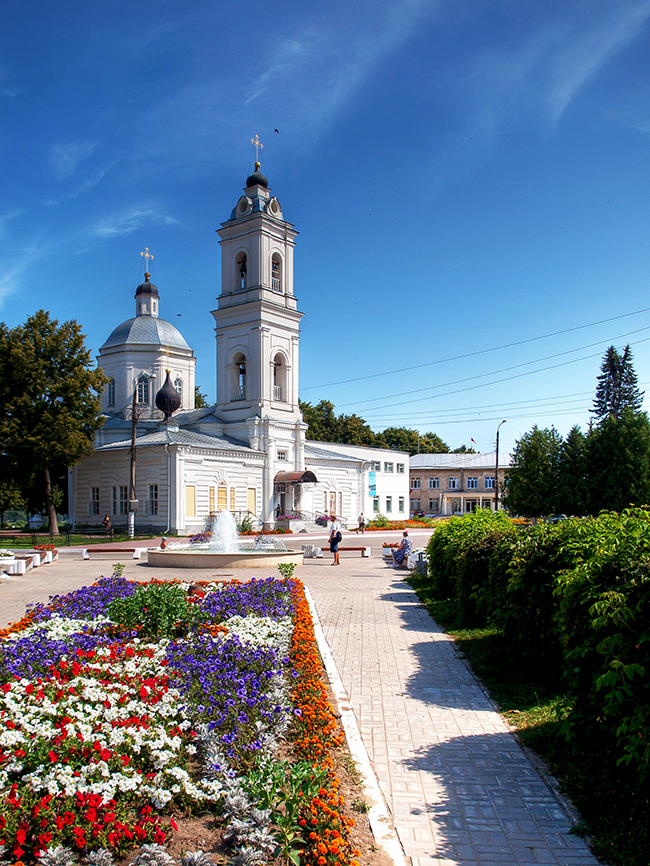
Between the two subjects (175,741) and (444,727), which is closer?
(175,741)

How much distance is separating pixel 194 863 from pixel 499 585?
5.80 metres

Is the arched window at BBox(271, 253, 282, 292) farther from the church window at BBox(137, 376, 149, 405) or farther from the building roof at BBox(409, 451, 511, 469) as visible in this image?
the building roof at BBox(409, 451, 511, 469)

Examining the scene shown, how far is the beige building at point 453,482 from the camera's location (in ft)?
237

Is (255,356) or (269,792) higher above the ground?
(255,356)

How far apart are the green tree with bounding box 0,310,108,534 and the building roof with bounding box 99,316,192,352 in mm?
9385

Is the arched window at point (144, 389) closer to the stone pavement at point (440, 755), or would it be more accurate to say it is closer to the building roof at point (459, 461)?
the stone pavement at point (440, 755)

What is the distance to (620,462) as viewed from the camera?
137 ft

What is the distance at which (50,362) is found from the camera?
1380 inches

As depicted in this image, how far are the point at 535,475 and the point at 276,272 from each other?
72.9 ft

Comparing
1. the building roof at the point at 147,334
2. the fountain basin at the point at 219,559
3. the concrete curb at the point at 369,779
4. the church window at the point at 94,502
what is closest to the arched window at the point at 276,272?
the building roof at the point at 147,334

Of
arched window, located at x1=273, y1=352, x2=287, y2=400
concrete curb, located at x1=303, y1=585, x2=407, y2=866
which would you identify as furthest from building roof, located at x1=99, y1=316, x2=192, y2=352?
concrete curb, located at x1=303, y1=585, x2=407, y2=866

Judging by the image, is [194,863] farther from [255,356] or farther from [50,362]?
[255,356]

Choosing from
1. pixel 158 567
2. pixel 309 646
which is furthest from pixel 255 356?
pixel 309 646

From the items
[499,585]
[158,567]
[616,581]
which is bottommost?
[158,567]
